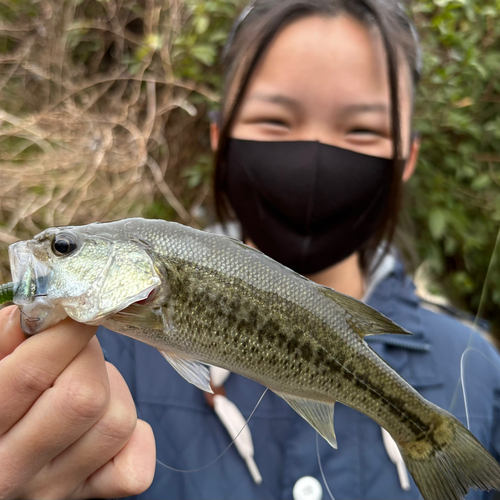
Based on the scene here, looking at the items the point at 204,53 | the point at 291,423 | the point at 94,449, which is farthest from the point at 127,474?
the point at 204,53

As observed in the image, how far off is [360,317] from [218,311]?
327 millimetres

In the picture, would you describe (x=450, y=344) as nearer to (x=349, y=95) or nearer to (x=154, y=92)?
(x=349, y=95)

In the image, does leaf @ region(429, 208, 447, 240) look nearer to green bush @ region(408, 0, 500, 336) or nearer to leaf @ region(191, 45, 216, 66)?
green bush @ region(408, 0, 500, 336)

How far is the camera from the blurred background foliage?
262 cm

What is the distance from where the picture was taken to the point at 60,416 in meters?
0.81

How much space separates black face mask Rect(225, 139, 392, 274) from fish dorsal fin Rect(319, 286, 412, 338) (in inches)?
19.8

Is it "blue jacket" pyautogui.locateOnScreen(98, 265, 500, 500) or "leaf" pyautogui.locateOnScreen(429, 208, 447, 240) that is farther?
"leaf" pyautogui.locateOnScreen(429, 208, 447, 240)

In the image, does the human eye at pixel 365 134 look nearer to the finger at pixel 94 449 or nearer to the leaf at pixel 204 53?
the finger at pixel 94 449

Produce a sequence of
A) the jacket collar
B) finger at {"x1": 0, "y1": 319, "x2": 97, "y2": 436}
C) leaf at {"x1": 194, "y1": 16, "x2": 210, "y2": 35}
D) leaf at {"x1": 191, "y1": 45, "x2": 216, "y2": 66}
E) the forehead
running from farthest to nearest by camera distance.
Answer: leaf at {"x1": 191, "y1": 45, "x2": 216, "y2": 66} < leaf at {"x1": 194, "y1": 16, "x2": 210, "y2": 35} < the jacket collar < the forehead < finger at {"x1": 0, "y1": 319, "x2": 97, "y2": 436}

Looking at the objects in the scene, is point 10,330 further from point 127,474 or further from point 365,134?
point 365,134

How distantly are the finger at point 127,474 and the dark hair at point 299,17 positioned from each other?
3.33 feet

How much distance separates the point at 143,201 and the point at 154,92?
0.84 m

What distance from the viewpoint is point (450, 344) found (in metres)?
1.66

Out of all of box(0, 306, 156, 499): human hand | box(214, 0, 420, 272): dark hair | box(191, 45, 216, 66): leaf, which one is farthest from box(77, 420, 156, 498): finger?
box(191, 45, 216, 66): leaf
